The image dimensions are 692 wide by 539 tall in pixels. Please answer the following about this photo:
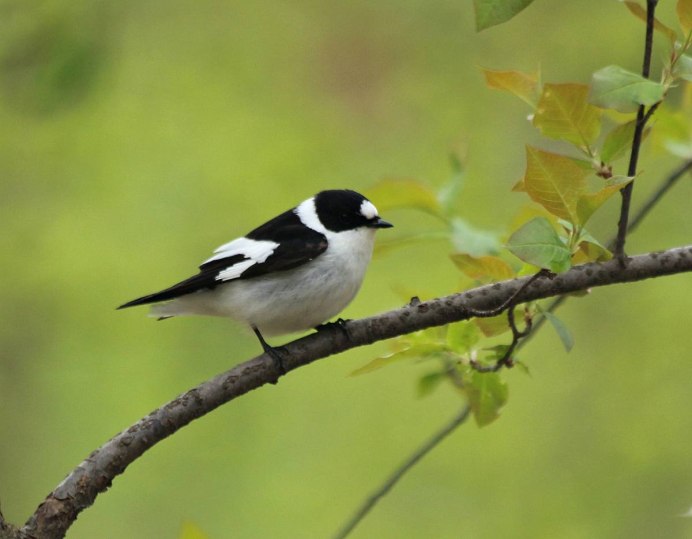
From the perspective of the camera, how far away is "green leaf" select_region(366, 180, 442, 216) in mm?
2852

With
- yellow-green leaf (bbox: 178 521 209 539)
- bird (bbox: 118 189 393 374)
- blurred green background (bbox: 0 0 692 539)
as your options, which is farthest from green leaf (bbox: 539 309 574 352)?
blurred green background (bbox: 0 0 692 539)

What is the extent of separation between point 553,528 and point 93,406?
128 inches

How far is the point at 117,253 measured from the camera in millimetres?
5988

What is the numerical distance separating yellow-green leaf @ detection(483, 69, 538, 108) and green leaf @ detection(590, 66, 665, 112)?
38 cm

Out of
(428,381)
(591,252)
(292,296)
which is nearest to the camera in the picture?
(591,252)

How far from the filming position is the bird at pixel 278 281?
11.3ft

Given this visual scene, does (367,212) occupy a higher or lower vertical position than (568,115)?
lower

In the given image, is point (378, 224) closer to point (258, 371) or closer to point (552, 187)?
point (258, 371)

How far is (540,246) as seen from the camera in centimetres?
194

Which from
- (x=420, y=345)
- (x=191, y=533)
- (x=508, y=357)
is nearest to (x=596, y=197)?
(x=508, y=357)

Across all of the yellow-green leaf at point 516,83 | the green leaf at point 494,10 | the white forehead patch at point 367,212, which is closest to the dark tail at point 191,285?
the white forehead patch at point 367,212

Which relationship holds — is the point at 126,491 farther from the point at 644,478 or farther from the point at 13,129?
the point at 644,478

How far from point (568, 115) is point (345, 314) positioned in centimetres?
443

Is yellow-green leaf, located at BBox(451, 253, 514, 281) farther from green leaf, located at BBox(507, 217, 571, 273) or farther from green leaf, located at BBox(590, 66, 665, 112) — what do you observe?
green leaf, located at BBox(590, 66, 665, 112)
